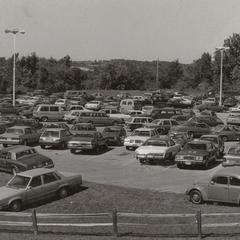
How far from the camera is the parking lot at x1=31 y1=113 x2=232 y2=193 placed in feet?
78.9

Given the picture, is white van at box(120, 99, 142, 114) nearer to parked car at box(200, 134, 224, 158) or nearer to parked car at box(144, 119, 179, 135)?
parked car at box(144, 119, 179, 135)

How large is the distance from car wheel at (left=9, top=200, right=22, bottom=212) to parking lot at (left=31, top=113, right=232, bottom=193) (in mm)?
5729

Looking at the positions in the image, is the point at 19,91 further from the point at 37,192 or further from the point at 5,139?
the point at 37,192

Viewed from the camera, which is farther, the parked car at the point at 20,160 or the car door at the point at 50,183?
the parked car at the point at 20,160

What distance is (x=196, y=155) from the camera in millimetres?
26609

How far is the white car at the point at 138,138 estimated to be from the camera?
108 feet

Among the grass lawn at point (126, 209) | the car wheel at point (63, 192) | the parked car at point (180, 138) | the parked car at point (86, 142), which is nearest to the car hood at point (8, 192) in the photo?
the grass lawn at point (126, 209)

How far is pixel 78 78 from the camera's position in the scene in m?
115

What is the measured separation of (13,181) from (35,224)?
18.7 ft

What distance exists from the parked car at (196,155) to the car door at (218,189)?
6966mm

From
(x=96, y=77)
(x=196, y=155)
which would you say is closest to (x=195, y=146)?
(x=196, y=155)

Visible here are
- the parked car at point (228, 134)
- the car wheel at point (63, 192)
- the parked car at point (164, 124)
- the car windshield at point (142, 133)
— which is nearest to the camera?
the car wheel at point (63, 192)

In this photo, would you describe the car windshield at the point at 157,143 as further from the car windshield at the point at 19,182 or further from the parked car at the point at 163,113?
the parked car at the point at 163,113

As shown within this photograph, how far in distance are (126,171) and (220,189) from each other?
8.54m
